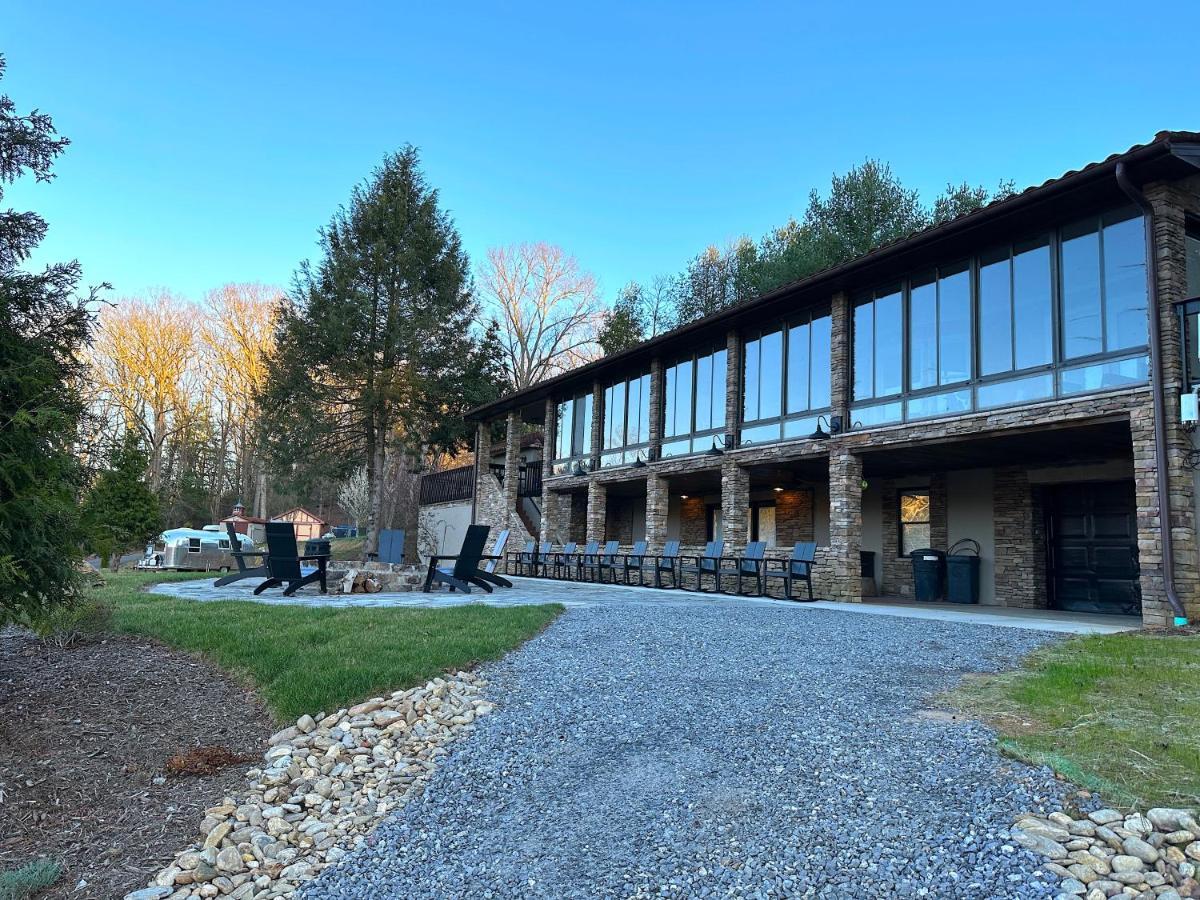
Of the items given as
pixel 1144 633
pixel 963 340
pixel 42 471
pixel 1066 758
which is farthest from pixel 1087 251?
pixel 42 471

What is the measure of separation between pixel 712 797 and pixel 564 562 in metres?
14.8

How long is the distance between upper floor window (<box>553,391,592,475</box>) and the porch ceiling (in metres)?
8.41

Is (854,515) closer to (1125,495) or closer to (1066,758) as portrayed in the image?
(1125,495)

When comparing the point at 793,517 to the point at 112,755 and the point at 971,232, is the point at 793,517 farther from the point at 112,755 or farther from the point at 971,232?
the point at 112,755

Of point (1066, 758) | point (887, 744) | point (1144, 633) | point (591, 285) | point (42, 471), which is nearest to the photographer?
point (1066, 758)

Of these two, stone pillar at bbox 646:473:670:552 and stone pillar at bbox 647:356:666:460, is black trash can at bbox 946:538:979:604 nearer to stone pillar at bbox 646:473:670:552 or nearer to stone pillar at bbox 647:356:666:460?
stone pillar at bbox 646:473:670:552

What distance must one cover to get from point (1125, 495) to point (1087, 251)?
13.3 feet

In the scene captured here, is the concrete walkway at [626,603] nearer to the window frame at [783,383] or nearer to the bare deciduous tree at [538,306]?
the window frame at [783,383]

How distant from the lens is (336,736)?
4.30 meters

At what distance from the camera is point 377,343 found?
2405cm

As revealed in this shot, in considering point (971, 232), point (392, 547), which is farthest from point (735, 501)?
point (392, 547)

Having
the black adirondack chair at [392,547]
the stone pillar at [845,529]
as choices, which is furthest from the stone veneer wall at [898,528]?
the black adirondack chair at [392,547]

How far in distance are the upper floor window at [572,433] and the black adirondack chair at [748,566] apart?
6692mm

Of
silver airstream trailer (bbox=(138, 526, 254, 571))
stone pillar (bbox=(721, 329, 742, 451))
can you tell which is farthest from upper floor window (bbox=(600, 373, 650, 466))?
silver airstream trailer (bbox=(138, 526, 254, 571))
